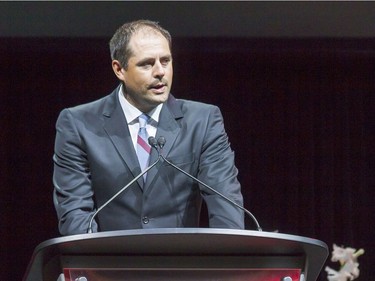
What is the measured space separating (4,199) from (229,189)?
9.47 feet

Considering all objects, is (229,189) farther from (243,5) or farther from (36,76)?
(36,76)

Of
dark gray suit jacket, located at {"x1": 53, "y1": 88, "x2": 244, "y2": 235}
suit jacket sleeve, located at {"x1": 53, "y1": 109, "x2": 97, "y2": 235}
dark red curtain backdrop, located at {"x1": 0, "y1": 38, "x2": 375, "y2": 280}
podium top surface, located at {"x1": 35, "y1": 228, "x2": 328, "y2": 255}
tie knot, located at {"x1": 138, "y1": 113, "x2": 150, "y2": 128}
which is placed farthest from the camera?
dark red curtain backdrop, located at {"x1": 0, "y1": 38, "x2": 375, "y2": 280}

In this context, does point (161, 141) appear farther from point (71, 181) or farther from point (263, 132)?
point (263, 132)

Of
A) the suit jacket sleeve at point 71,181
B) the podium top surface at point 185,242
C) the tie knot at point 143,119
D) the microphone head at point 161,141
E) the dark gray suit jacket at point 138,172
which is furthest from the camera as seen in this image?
the tie knot at point 143,119

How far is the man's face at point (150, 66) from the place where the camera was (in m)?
2.83

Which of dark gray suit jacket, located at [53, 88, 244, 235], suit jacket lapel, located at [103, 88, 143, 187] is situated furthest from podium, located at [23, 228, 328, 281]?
suit jacket lapel, located at [103, 88, 143, 187]

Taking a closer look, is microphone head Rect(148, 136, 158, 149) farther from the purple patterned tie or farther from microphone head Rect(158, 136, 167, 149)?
the purple patterned tie

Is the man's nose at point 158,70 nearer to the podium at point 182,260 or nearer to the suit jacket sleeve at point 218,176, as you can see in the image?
the suit jacket sleeve at point 218,176

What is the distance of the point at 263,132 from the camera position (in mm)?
5707

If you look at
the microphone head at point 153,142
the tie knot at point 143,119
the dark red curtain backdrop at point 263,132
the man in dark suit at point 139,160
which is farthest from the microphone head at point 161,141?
the dark red curtain backdrop at point 263,132

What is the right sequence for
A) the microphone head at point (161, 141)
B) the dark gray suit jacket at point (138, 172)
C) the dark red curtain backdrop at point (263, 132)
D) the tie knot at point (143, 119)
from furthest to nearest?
1. the dark red curtain backdrop at point (263, 132)
2. the tie knot at point (143, 119)
3. the dark gray suit jacket at point (138, 172)
4. the microphone head at point (161, 141)

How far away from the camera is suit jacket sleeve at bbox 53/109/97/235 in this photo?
2.70 metres

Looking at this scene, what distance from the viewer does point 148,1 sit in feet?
17.0

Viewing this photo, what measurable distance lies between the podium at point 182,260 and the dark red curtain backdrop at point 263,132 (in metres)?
3.37
